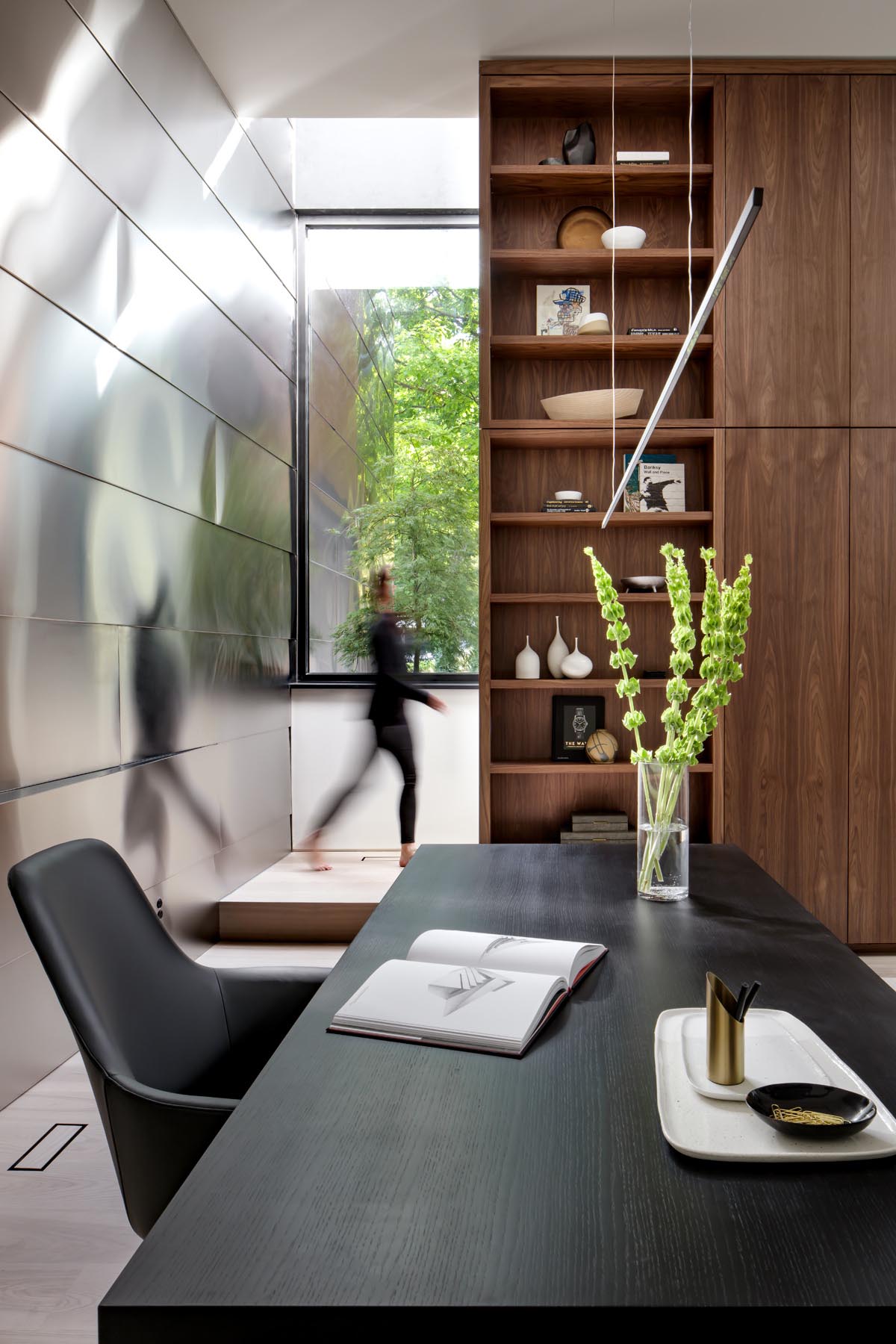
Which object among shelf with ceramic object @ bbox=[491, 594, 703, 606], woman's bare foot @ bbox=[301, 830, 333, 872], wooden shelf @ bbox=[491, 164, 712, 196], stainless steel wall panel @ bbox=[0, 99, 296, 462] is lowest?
woman's bare foot @ bbox=[301, 830, 333, 872]

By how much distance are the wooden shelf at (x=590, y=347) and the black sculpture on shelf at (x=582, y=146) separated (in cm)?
68

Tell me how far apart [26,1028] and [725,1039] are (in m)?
2.04

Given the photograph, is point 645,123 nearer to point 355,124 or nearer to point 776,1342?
point 355,124

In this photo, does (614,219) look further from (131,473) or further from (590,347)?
(131,473)

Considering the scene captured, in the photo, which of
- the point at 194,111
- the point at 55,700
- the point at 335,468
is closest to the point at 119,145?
the point at 194,111

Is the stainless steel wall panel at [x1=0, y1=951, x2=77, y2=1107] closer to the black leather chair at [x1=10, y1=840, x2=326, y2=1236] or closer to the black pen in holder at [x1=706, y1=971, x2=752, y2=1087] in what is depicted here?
the black leather chair at [x1=10, y1=840, x2=326, y2=1236]

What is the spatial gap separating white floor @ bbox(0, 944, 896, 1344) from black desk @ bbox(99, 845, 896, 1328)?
895 millimetres

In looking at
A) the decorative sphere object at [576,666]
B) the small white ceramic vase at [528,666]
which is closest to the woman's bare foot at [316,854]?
the small white ceramic vase at [528,666]

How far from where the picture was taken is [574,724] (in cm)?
377

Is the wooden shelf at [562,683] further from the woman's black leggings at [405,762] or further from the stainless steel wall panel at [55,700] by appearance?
the stainless steel wall panel at [55,700]

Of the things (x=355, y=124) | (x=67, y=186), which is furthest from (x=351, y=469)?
(x=67, y=186)

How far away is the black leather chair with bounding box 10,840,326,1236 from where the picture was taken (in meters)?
1.23

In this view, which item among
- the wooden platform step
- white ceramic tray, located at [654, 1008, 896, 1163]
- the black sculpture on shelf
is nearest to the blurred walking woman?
the wooden platform step

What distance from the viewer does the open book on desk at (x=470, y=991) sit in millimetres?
1140
